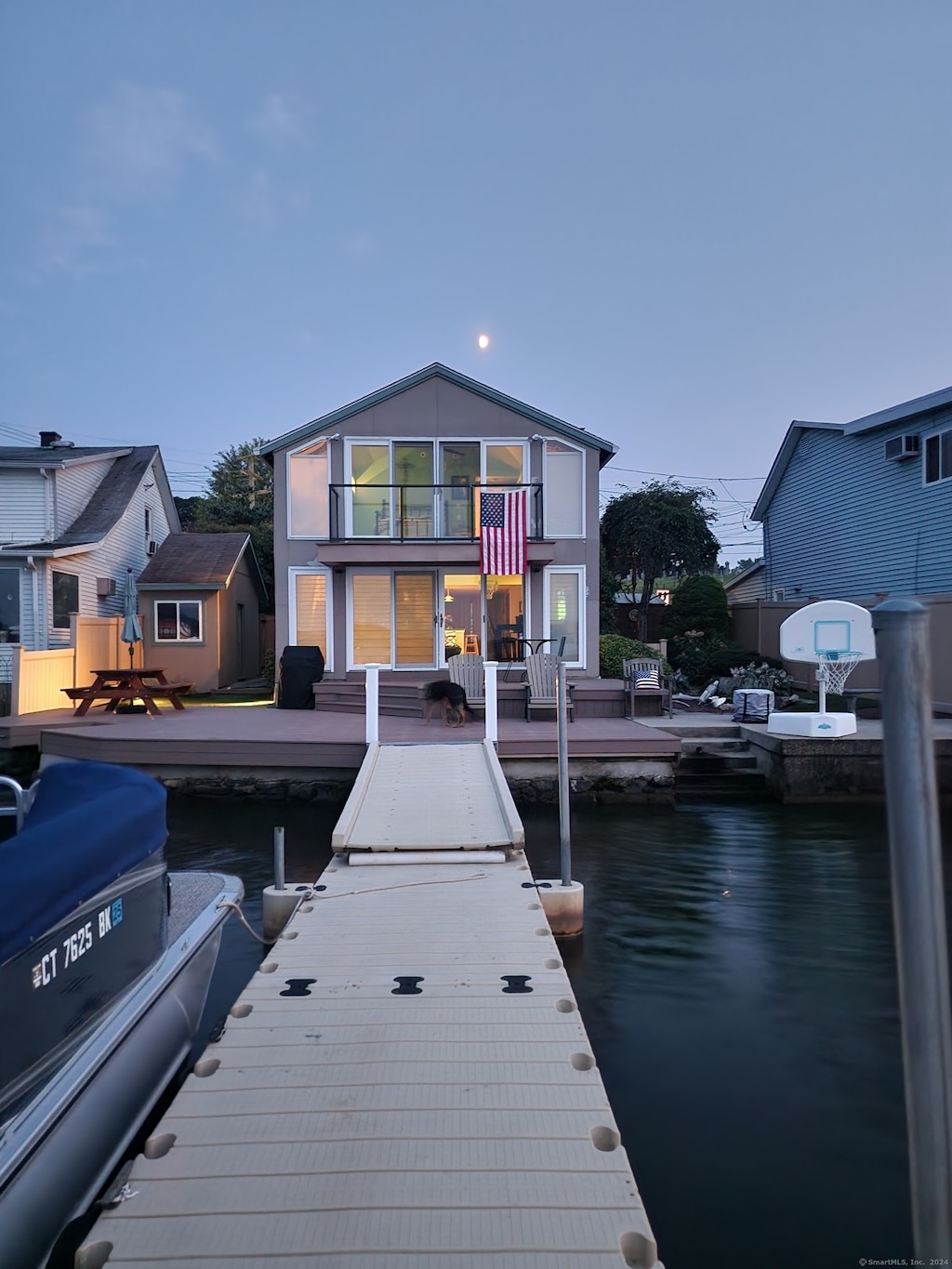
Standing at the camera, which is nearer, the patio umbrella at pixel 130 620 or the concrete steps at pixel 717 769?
the concrete steps at pixel 717 769

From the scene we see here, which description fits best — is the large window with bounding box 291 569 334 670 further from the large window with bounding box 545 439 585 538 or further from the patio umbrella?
the large window with bounding box 545 439 585 538

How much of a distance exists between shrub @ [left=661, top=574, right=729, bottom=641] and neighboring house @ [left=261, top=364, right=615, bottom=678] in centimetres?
484

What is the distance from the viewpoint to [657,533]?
21.2 meters

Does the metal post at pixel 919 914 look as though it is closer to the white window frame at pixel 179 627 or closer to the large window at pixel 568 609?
the large window at pixel 568 609

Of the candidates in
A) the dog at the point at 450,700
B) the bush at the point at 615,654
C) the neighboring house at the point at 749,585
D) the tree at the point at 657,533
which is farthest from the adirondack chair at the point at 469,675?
the neighboring house at the point at 749,585

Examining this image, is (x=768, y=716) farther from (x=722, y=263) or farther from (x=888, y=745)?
(x=722, y=263)

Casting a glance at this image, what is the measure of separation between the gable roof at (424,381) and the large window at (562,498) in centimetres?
33

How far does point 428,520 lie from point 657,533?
8355mm

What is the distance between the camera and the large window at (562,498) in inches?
604

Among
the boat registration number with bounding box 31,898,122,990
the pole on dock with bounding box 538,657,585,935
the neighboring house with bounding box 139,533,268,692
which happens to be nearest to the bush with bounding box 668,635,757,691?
the neighboring house with bounding box 139,533,268,692

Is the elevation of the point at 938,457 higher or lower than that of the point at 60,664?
higher

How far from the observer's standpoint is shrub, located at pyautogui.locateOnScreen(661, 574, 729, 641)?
1919cm

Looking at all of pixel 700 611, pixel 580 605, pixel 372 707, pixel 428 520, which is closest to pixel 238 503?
pixel 428 520

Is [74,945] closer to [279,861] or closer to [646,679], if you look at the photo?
[279,861]
